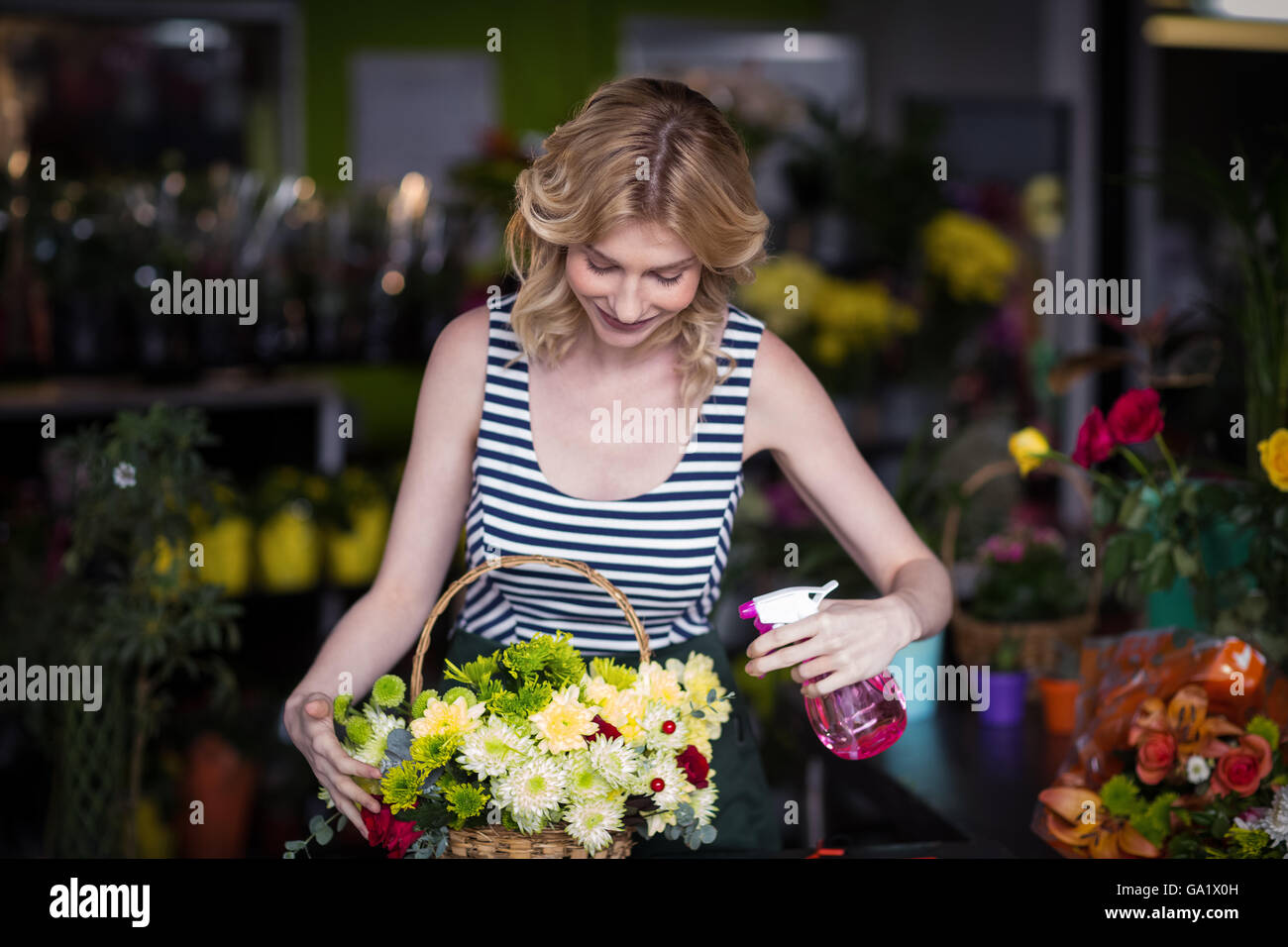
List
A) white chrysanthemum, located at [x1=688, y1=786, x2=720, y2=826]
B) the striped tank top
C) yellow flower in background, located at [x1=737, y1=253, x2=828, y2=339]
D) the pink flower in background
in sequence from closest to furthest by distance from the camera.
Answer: white chrysanthemum, located at [x1=688, y1=786, x2=720, y2=826], the striped tank top, the pink flower in background, yellow flower in background, located at [x1=737, y1=253, x2=828, y2=339]

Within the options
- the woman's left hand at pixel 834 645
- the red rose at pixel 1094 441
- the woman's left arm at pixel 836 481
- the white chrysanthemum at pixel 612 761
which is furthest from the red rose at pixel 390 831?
the red rose at pixel 1094 441

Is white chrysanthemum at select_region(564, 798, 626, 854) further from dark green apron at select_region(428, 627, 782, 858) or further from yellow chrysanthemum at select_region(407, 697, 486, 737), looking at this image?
dark green apron at select_region(428, 627, 782, 858)

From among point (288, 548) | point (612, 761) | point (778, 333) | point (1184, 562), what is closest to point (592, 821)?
point (612, 761)

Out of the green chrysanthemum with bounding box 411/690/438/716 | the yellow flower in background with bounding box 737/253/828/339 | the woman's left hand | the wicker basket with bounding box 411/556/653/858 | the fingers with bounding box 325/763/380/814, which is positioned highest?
the yellow flower in background with bounding box 737/253/828/339

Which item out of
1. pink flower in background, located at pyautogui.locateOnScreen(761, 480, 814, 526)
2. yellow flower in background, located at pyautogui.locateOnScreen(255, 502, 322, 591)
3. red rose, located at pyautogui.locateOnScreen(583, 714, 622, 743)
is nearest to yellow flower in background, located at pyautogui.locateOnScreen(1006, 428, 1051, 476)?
red rose, located at pyautogui.locateOnScreen(583, 714, 622, 743)

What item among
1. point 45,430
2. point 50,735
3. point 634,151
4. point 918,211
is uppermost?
point 918,211

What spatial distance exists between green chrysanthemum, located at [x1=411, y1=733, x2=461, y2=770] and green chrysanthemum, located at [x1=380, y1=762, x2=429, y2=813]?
1 centimetres

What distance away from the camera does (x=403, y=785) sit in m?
1.32

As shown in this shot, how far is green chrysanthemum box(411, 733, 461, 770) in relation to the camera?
1298mm

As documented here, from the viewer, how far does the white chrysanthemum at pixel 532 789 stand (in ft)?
4.17

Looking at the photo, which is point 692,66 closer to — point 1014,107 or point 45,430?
point 1014,107

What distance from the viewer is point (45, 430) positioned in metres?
2.89
